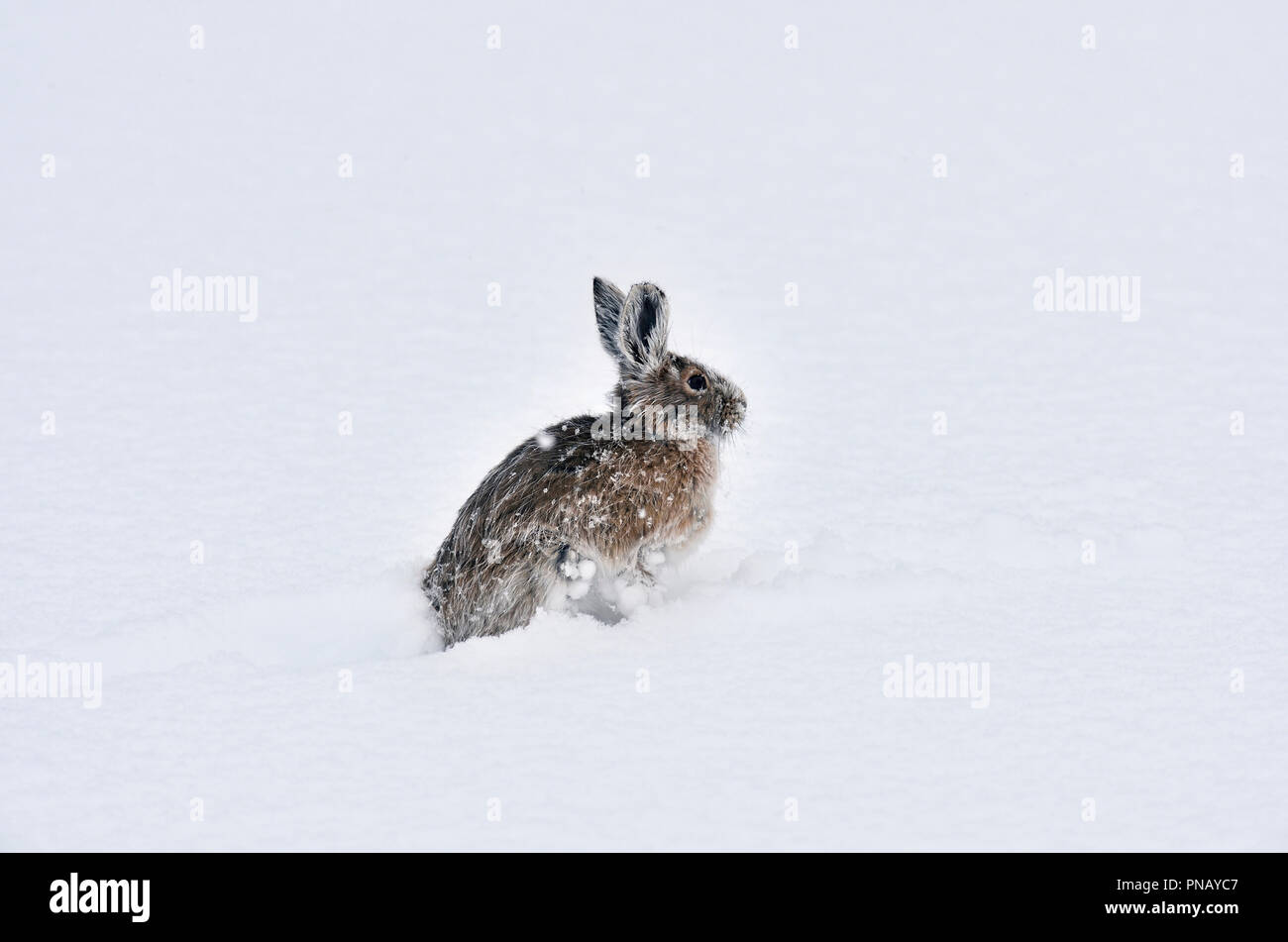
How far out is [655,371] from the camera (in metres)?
5.77

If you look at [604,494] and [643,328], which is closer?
[604,494]

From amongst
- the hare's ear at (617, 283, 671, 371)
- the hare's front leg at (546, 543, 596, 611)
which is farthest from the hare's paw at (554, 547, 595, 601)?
the hare's ear at (617, 283, 671, 371)

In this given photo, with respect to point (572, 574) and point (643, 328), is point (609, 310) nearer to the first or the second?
point (643, 328)

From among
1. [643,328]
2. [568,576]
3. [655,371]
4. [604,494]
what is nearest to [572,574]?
[568,576]

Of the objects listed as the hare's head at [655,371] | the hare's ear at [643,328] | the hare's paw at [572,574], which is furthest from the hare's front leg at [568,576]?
the hare's ear at [643,328]

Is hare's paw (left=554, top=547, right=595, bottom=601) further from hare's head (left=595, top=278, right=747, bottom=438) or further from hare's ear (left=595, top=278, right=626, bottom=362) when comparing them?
hare's ear (left=595, top=278, right=626, bottom=362)

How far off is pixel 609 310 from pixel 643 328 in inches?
9.1

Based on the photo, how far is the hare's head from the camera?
5676 mm

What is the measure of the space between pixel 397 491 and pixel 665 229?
4596 mm

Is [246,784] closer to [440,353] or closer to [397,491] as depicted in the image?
[397,491]

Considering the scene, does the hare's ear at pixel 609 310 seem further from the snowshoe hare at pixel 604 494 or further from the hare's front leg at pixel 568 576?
the hare's front leg at pixel 568 576

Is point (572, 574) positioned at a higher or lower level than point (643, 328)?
lower

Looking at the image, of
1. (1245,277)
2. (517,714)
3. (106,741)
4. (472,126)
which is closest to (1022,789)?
(517,714)

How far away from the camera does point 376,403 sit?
25.7ft
